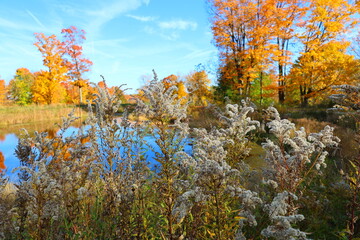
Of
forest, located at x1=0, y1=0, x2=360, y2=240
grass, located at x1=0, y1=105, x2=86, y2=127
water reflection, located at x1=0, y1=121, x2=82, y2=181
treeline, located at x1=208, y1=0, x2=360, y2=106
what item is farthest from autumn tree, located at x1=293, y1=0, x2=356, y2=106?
grass, located at x1=0, y1=105, x2=86, y2=127

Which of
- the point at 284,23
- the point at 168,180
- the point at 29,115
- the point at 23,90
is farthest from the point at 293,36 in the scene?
the point at 23,90

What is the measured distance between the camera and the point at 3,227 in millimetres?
2543

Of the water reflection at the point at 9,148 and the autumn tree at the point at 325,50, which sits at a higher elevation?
the autumn tree at the point at 325,50

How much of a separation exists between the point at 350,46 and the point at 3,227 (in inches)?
932

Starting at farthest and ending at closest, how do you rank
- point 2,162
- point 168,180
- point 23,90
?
point 23,90, point 2,162, point 168,180

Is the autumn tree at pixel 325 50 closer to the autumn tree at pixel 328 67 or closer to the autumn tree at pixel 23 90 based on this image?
the autumn tree at pixel 328 67

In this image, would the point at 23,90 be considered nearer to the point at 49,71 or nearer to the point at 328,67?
the point at 49,71

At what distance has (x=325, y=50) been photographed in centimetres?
1658

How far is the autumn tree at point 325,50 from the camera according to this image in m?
15.8

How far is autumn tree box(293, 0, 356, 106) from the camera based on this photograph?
1583 centimetres

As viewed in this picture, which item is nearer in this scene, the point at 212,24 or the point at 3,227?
the point at 3,227

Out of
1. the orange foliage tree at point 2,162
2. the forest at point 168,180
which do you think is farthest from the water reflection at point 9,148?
the forest at point 168,180

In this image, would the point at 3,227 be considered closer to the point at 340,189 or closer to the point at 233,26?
the point at 340,189

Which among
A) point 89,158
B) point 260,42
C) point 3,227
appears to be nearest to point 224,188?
point 89,158
